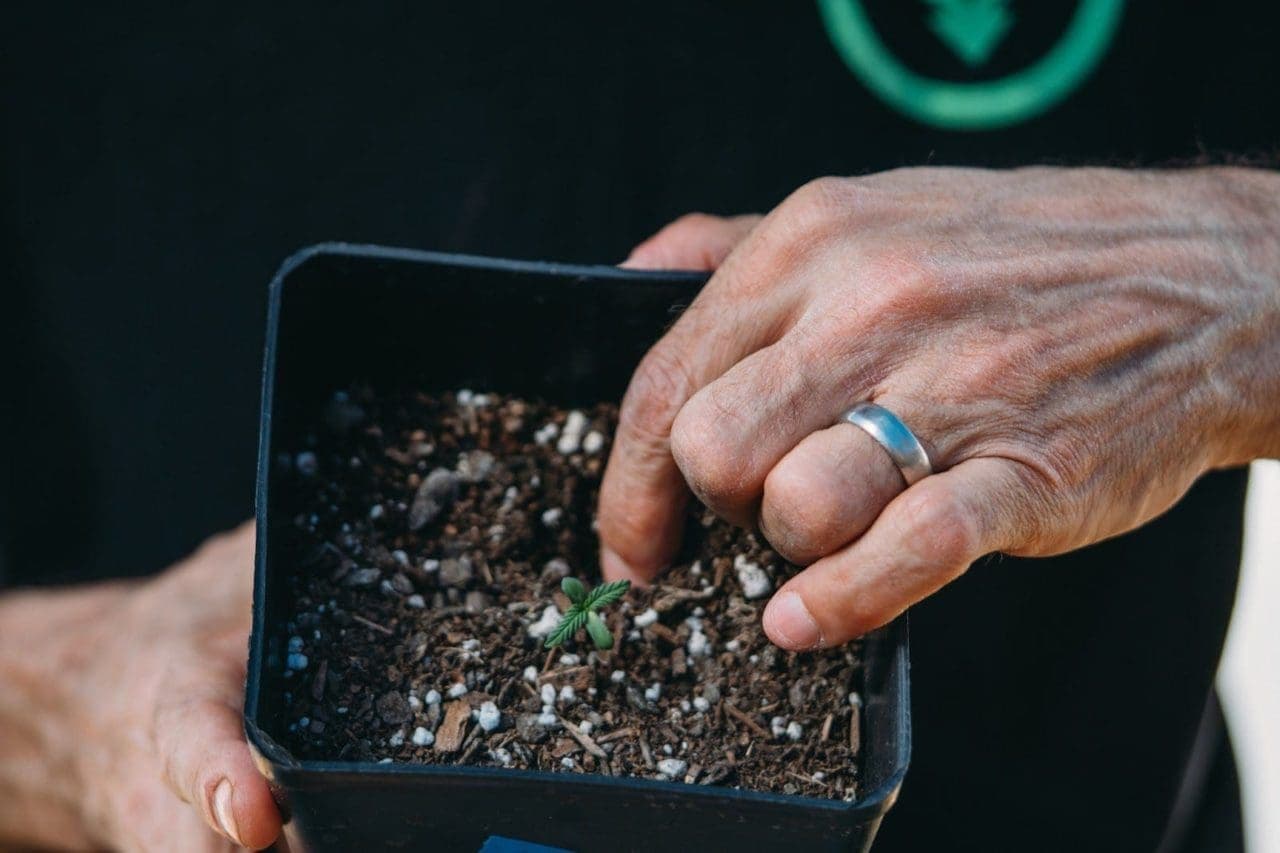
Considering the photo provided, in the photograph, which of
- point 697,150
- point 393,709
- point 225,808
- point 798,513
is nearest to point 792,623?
point 798,513

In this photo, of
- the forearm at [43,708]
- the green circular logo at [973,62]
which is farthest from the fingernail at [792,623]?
the forearm at [43,708]

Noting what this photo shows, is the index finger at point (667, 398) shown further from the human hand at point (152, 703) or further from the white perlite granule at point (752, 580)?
the human hand at point (152, 703)

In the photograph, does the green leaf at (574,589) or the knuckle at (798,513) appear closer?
the knuckle at (798,513)

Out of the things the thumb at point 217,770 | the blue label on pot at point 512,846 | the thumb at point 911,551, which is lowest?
the thumb at point 217,770

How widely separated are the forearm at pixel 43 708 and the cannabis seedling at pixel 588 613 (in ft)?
2.98

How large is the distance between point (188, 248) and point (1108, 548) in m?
1.23

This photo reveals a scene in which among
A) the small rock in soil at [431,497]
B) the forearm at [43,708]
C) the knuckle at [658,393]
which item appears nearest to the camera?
the knuckle at [658,393]

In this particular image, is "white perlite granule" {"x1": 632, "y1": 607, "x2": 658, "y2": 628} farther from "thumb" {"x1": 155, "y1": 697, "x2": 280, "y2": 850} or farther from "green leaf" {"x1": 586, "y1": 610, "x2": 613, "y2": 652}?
"thumb" {"x1": 155, "y1": 697, "x2": 280, "y2": 850}

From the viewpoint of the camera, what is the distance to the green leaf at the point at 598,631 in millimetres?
899

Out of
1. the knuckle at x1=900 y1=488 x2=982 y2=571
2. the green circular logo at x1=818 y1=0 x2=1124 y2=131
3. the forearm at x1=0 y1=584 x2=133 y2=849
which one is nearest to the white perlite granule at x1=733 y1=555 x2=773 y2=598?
the knuckle at x1=900 y1=488 x2=982 y2=571

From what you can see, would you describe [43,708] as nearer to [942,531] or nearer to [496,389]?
[496,389]

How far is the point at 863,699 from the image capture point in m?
0.90

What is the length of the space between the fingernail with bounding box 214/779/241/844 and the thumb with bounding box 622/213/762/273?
1.86 ft

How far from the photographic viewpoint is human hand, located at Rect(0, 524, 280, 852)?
86 centimetres
